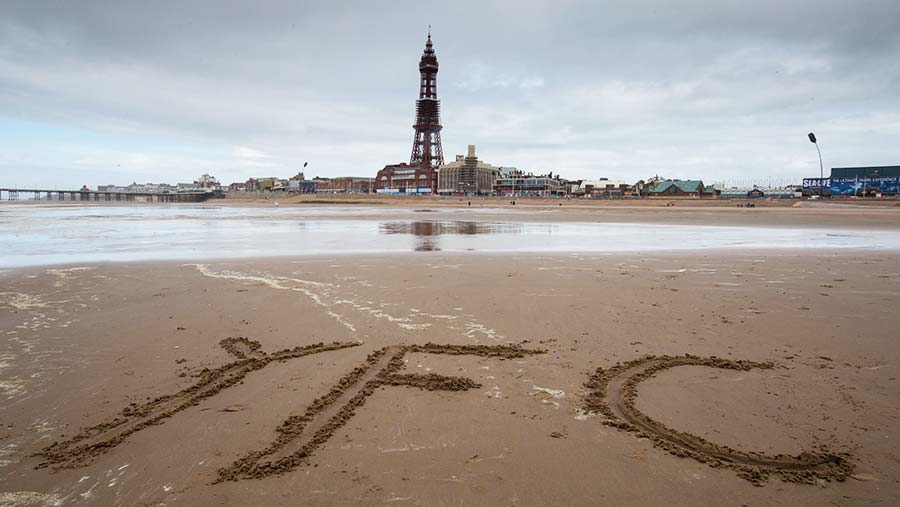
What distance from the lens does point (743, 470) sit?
2949mm

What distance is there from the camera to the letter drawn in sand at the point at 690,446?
2924 millimetres

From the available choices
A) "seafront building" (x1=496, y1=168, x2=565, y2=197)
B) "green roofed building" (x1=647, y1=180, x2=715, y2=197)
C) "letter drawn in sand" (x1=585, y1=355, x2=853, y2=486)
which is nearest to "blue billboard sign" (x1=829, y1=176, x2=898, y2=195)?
"green roofed building" (x1=647, y1=180, x2=715, y2=197)

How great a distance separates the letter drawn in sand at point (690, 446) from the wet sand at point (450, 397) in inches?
0.7

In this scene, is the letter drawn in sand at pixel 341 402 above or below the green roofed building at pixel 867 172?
below

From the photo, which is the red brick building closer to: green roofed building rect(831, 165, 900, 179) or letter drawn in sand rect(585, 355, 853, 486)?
green roofed building rect(831, 165, 900, 179)

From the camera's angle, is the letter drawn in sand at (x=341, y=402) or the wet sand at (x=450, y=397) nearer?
the wet sand at (x=450, y=397)

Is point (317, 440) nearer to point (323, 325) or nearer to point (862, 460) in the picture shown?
point (323, 325)

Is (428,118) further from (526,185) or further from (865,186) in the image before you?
(865,186)

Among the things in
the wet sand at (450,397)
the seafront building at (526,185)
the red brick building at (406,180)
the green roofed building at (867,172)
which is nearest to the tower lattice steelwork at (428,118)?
the red brick building at (406,180)

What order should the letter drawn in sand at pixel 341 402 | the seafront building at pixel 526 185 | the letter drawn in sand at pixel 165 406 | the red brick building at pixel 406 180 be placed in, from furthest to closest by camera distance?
the red brick building at pixel 406 180
the seafront building at pixel 526 185
the letter drawn in sand at pixel 165 406
the letter drawn in sand at pixel 341 402

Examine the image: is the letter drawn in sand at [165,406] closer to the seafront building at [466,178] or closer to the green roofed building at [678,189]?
the green roofed building at [678,189]

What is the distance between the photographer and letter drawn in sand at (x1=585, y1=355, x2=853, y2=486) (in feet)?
9.59

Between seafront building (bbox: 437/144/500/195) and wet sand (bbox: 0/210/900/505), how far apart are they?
123m

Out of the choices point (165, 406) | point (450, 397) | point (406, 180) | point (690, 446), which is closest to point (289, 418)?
point (165, 406)
